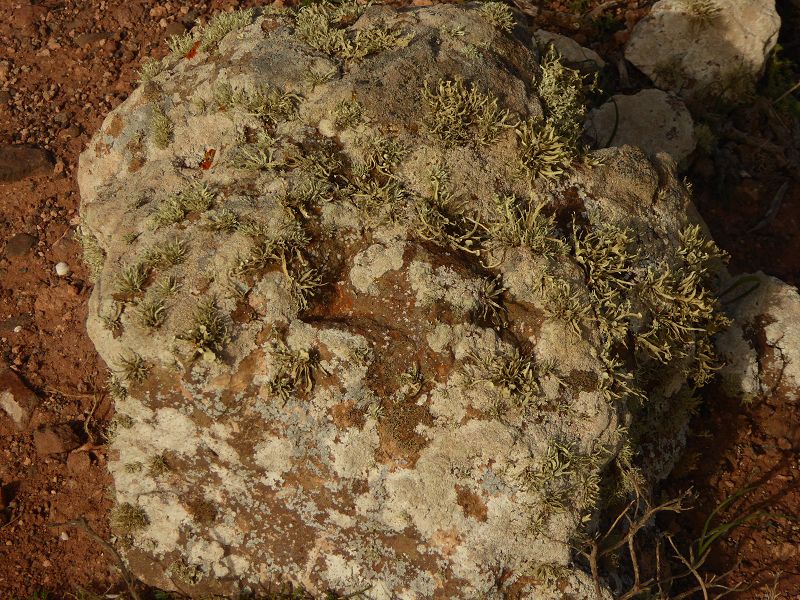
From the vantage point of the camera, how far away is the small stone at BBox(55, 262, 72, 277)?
7.09 meters

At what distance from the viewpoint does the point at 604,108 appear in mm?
8125

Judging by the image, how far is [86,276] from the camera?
7090 millimetres

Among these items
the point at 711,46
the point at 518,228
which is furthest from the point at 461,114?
the point at 711,46

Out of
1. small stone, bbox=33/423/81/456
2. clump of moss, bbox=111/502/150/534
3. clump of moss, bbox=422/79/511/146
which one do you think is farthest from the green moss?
small stone, bbox=33/423/81/456

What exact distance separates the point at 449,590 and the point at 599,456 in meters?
1.42

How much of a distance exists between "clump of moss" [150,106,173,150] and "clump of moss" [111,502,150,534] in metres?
2.99

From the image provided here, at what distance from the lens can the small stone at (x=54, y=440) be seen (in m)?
6.13

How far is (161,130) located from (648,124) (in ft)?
18.7

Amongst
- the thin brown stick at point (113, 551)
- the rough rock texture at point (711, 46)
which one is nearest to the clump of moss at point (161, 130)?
the thin brown stick at point (113, 551)

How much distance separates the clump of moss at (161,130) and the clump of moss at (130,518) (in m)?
2.99

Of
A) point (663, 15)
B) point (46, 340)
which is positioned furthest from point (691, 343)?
point (46, 340)

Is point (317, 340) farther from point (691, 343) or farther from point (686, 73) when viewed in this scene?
point (686, 73)

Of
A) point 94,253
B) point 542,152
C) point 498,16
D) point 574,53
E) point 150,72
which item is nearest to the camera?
point 542,152

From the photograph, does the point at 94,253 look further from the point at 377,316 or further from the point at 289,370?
the point at 377,316
